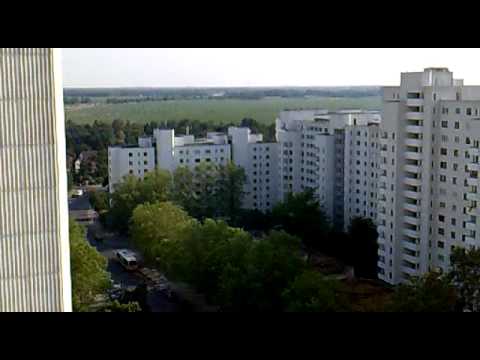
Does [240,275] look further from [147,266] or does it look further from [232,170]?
[232,170]

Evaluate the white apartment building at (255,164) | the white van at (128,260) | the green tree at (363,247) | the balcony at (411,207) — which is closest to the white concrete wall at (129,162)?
the white apartment building at (255,164)

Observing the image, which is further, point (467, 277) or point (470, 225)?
point (470, 225)

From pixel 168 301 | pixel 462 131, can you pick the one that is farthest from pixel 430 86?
pixel 168 301

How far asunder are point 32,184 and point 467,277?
A: 186 inches

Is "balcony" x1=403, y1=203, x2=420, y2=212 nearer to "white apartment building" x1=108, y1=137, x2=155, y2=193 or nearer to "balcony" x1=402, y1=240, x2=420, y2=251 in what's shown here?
"balcony" x1=402, y1=240, x2=420, y2=251

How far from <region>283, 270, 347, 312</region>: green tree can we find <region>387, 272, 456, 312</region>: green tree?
61 centimetres

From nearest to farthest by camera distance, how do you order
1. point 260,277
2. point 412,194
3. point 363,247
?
point 260,277
point 412,194
point 363,247

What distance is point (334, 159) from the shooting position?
35.5 ft

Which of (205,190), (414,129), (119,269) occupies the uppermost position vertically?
(414,129)

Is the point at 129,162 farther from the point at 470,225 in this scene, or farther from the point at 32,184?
the point at 32,184

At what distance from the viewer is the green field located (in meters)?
12.1

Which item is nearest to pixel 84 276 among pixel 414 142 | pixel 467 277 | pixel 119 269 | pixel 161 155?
pixel 119 269

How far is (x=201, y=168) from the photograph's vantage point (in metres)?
11.2
